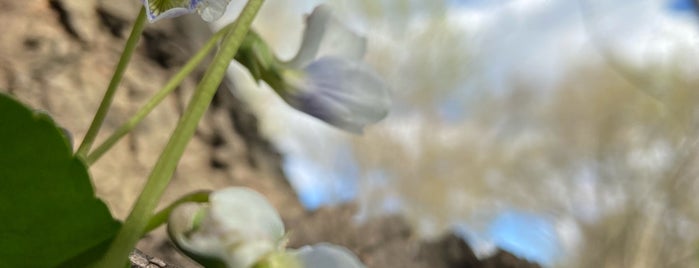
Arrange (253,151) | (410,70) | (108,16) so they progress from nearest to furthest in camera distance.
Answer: (108,16), (253,151), (410,70)

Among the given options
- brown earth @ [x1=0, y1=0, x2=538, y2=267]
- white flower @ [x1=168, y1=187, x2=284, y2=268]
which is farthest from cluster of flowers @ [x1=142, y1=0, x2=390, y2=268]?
brown earth @ [x1=0, y1=0, x2=538, y2=267]

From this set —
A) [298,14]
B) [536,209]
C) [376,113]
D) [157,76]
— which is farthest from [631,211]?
[376,113]

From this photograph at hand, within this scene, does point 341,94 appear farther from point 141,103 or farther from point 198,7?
point 141,103

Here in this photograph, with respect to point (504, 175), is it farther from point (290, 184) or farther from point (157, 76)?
point (157, 76)

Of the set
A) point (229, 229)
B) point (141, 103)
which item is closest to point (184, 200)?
point (229, 229)

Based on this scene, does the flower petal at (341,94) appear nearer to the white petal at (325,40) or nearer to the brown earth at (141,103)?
the white petal at (325,40)

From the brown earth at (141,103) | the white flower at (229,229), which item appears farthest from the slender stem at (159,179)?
the brown earth at (141,103)
